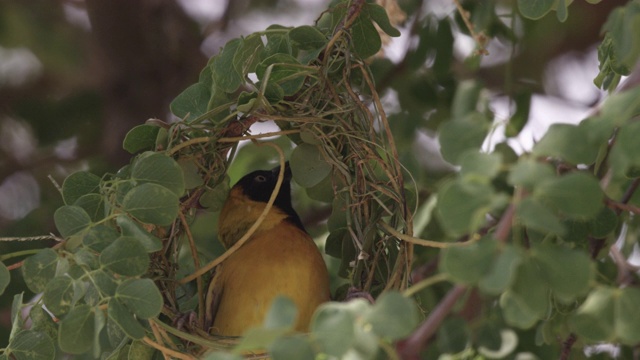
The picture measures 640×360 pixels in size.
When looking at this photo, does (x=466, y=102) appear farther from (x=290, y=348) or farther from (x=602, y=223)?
(x=602, y=223)

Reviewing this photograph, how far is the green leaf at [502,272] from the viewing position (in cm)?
119

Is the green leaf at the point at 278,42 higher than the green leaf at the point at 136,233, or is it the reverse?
the green leaf at the point at 278,42

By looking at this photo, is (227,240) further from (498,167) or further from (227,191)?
(498,167)

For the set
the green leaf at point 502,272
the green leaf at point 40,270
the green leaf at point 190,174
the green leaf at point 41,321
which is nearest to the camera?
the green leaf at point 502,272

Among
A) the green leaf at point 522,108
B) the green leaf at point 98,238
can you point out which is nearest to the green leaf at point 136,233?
the green leaf at point 98,238

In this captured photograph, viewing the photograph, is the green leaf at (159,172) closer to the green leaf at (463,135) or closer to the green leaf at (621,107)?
the green leaf at (463,135)

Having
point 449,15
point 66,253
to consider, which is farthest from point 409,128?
point 66,253

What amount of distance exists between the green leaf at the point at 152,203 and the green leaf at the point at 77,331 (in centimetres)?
21

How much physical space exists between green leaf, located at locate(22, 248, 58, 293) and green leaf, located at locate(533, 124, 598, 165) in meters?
0.94

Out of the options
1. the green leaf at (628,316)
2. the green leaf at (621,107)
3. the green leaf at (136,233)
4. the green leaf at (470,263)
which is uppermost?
the green leaf at (621,107)

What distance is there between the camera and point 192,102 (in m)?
2.23

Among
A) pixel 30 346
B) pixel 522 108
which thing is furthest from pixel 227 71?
pixel 522 108

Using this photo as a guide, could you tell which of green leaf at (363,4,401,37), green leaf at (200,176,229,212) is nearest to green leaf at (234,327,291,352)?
green leaf at (363,4,401,37)

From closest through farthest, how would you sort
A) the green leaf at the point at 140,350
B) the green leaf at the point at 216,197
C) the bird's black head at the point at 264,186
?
the green leaf at the point at 140,350
the green leaf at the point at 216,197
the bird's black head at the point at 264,186
